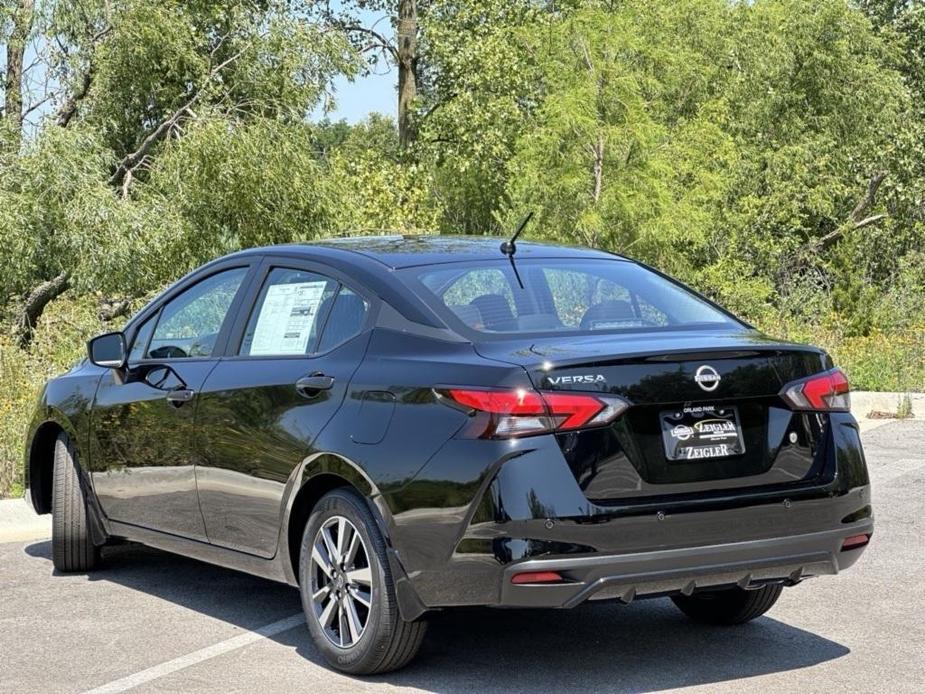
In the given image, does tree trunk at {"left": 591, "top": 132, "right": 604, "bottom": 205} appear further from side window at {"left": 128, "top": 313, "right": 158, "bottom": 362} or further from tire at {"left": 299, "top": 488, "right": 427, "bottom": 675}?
tire at {"left": 299, "top": 488, "right": 427, "bottom": 675}

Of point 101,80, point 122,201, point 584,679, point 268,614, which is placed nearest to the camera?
point 584,679

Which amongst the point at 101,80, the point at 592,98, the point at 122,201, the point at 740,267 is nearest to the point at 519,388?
the point at 122,201

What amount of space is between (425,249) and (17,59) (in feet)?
79.5

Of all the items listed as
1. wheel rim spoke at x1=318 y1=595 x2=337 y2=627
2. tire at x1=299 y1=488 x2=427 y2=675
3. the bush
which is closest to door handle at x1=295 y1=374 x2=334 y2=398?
tire at x1=299 y1=488 x2=427 y2=675

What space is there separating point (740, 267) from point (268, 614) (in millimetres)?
30867

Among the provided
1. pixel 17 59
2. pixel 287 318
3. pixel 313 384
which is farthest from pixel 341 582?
pixel 17 59

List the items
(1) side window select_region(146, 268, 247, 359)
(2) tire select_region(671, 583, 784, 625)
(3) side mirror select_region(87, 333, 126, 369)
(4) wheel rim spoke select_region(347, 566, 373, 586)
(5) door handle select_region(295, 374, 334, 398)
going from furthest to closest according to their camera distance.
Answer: (3) side mirror select_region(87, 333, 126, 369)
(1) side window select_region(146, 268, 247, 359)
(2) tire select_region(671, 583, 784, 625)
(5) door handle select_region(295, 374, 334, 398)
(4) wheel rim spoke select_region(347, 566, 373, 586)

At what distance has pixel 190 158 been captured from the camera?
2822cm

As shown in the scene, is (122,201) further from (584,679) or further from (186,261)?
(584,679)

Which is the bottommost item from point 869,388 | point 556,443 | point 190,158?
point 869,388

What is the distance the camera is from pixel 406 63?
46562 mm

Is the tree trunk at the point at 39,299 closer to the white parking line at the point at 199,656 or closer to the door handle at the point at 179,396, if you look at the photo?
the door handle at the point at 179,396

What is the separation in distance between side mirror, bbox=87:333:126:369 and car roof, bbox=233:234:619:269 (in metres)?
0.93

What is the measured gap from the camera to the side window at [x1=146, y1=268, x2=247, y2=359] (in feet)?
23.3
